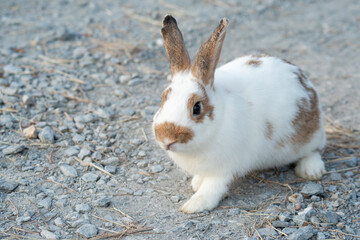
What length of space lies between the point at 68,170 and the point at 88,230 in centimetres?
97

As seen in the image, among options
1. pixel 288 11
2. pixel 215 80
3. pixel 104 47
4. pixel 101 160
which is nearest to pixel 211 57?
pixel 215 80

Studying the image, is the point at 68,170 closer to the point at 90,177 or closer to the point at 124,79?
the point at 90,177

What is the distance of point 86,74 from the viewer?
21.3ft

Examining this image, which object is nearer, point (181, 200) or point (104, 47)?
point (181, 200)

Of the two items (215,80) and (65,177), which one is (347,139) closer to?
(215,80)

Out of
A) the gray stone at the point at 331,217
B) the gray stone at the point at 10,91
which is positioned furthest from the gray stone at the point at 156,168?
the gray stone at the point at 10,91

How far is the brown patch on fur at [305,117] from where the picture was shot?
4520 mm

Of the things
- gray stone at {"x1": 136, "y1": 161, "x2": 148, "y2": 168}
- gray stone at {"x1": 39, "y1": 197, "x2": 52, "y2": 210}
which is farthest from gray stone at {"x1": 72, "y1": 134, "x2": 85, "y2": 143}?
gray stone at {"x1": 39, "y1": 197, "x2": 52, "y2": 210}

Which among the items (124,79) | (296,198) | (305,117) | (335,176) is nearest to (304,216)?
Answer: (296,198)

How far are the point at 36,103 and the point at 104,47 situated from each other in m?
1.95

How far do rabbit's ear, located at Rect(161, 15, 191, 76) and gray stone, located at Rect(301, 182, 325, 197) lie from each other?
1608 millimetres

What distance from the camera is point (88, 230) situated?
379cm

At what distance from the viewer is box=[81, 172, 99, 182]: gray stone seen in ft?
14.9

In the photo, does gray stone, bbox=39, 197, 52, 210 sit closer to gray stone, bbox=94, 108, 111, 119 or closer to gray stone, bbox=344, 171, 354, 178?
gray stone, bbox=94, 108, 111, 119
